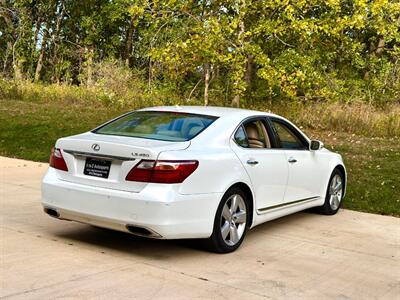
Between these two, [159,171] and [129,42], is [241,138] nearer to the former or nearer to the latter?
[159,171]

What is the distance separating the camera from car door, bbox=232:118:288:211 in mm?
5953

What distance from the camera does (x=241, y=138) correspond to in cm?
608

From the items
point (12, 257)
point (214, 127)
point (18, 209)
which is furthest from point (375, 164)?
point (12, 257)

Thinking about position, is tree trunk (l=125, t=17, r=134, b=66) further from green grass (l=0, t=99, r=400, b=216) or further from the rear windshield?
the rear windshield

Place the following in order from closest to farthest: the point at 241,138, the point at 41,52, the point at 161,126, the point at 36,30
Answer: the point at 161,126 < the point at 241,138 < the point at 36,30 < the point at 41,52

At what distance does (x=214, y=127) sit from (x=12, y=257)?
225 cm

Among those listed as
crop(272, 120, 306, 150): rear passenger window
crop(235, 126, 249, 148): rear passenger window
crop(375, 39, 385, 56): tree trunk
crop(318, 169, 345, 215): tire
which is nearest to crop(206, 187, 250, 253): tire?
crop(235, 126, 249, 148): rear passenger window

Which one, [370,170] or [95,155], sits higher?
[95,155]

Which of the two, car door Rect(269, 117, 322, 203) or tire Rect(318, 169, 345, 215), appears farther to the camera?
tire Rect(318, 169, 345, 215)

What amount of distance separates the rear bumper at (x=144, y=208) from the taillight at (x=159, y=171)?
0.23 feet

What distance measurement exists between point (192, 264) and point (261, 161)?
1455mm

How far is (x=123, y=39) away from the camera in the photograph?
3281cm

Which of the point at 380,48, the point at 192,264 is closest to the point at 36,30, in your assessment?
the point at 380,48

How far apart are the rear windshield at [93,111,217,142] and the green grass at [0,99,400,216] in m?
3.57
